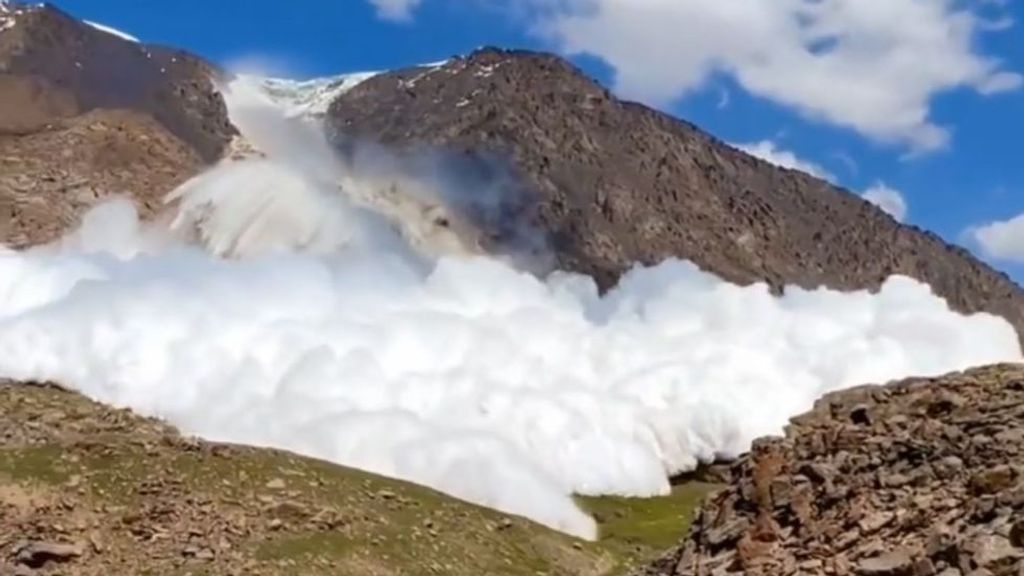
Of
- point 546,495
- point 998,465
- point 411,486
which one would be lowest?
point 998,465

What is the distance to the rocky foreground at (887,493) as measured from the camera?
3011 cm

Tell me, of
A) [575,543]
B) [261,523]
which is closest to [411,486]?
[575,543]

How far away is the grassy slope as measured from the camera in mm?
93250

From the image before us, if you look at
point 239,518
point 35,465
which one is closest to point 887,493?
point 239,518

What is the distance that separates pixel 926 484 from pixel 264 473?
270 feet

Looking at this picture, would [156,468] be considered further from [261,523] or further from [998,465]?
[998,465]

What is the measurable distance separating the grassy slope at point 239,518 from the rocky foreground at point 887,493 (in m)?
56.3

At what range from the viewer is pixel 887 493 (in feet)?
111

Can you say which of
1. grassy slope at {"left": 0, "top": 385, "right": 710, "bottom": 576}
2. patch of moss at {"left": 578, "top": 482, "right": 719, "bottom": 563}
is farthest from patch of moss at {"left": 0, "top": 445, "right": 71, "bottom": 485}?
patch of moss at {"left": 578, "top": 482, "right": 719, "bottom": 563}

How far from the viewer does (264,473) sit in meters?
111

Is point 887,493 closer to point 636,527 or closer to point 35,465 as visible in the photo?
point 35,465

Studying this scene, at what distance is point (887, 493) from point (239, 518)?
71.8m

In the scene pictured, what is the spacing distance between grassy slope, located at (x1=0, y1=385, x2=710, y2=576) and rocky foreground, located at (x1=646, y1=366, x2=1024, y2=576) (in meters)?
56.3

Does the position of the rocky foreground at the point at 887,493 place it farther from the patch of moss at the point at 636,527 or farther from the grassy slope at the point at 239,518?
the patch of moss at the point at 636,527
